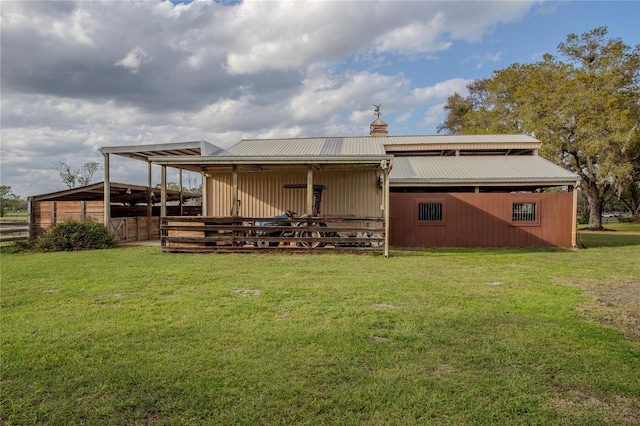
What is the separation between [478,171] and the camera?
14.8 metres

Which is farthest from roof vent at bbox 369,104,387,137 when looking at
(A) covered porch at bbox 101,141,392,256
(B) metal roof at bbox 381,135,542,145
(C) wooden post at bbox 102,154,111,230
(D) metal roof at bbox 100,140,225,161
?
(C) wooden post at bbox 102,154,111,230

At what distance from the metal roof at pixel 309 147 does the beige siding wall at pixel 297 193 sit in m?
1.20

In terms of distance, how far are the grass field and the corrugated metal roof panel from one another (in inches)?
284

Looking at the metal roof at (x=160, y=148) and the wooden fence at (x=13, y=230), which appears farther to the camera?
the metal roof at (x=160, y=148)

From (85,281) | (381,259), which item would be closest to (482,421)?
(85,281)

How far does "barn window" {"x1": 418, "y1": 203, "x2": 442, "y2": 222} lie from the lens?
13.5 m

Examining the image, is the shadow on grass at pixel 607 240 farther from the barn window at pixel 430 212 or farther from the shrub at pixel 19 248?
the shrub at pixel 19 248

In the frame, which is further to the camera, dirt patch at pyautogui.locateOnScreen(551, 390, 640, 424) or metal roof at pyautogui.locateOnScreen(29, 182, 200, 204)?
metal roof at pyautogui.locateOnScreen(29, 182, 200, 204)

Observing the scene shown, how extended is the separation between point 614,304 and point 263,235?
8.37 m

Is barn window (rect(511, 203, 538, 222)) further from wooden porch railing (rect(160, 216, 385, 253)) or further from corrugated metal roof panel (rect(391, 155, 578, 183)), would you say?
wooden porch railing (rect(160, 216, 385, 253))

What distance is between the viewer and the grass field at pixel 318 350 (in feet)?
8.71

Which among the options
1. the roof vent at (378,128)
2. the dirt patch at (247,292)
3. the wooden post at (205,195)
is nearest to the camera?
the dirt patch at (247,292)

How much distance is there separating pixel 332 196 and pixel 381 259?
4900mm

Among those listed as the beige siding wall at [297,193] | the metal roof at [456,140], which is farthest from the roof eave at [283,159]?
the metal roof at [456,140]
